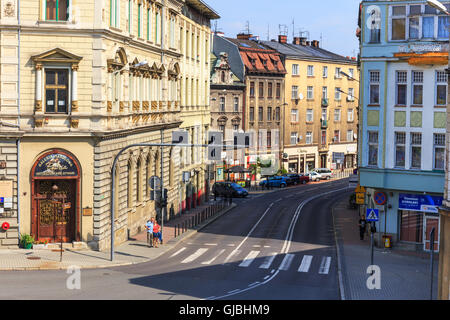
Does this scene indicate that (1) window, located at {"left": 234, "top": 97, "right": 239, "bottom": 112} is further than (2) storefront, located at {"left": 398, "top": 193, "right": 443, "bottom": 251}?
Yes

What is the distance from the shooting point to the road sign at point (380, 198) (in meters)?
43.3

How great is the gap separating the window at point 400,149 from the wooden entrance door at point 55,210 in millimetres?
17626

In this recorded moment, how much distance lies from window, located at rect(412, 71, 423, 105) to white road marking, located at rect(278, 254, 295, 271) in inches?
430

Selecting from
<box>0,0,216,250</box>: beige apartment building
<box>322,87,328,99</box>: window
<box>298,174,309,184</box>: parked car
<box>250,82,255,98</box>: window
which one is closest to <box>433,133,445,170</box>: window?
<box>0,0,216,250</box>: beige apartment building

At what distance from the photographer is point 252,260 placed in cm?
3853

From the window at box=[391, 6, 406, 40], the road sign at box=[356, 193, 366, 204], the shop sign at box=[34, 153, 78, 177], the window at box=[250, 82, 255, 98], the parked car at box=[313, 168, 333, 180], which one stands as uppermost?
the window at box=[391, 6, 406, 40]

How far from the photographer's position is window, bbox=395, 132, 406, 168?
4266 cm

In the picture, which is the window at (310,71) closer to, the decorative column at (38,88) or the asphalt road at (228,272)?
the asphalt road at (228,272)

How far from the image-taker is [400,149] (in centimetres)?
4284

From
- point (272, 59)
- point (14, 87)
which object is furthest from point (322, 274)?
point (272, 59)

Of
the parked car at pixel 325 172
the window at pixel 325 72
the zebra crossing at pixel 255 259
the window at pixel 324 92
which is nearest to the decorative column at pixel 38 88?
the zebra crossing at pixel 255 259

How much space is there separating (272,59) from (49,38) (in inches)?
2556

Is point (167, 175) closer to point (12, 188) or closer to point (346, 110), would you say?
point (12, 188)

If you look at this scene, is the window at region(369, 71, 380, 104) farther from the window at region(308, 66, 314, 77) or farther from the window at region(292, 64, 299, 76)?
the window at region(308, 66, 314, 77)
